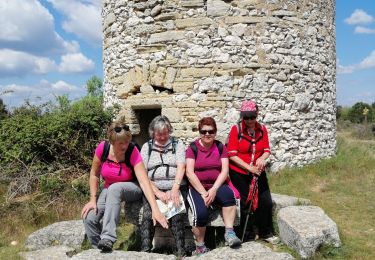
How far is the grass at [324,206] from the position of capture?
4.85 metres

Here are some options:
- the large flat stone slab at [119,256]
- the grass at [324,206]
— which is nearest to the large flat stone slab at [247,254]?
the large flat stone slab at [119,256]

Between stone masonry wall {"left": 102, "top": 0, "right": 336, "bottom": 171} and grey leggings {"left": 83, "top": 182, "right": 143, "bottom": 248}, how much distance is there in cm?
313

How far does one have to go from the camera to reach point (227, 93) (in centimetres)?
749

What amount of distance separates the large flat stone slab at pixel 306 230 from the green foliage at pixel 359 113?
25.8 metres

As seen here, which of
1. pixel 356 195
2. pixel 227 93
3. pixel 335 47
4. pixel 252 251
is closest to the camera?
pixel 252 251

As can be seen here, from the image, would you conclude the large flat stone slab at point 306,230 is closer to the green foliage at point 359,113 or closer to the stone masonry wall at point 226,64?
the stone masonry wall at point 226,64

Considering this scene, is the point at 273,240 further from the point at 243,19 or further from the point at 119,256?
the point at 243,19

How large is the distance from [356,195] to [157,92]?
3.98m

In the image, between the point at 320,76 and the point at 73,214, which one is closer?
the point at 73,214

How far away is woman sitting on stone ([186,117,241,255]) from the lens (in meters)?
4.41

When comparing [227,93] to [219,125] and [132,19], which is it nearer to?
→ [219,125]

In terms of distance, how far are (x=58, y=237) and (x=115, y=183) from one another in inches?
43.8

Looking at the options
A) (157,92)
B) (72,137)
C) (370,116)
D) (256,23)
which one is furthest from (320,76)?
(370,116)

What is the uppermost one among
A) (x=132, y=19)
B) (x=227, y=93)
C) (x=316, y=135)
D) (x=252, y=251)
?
(x=132, y=19)
